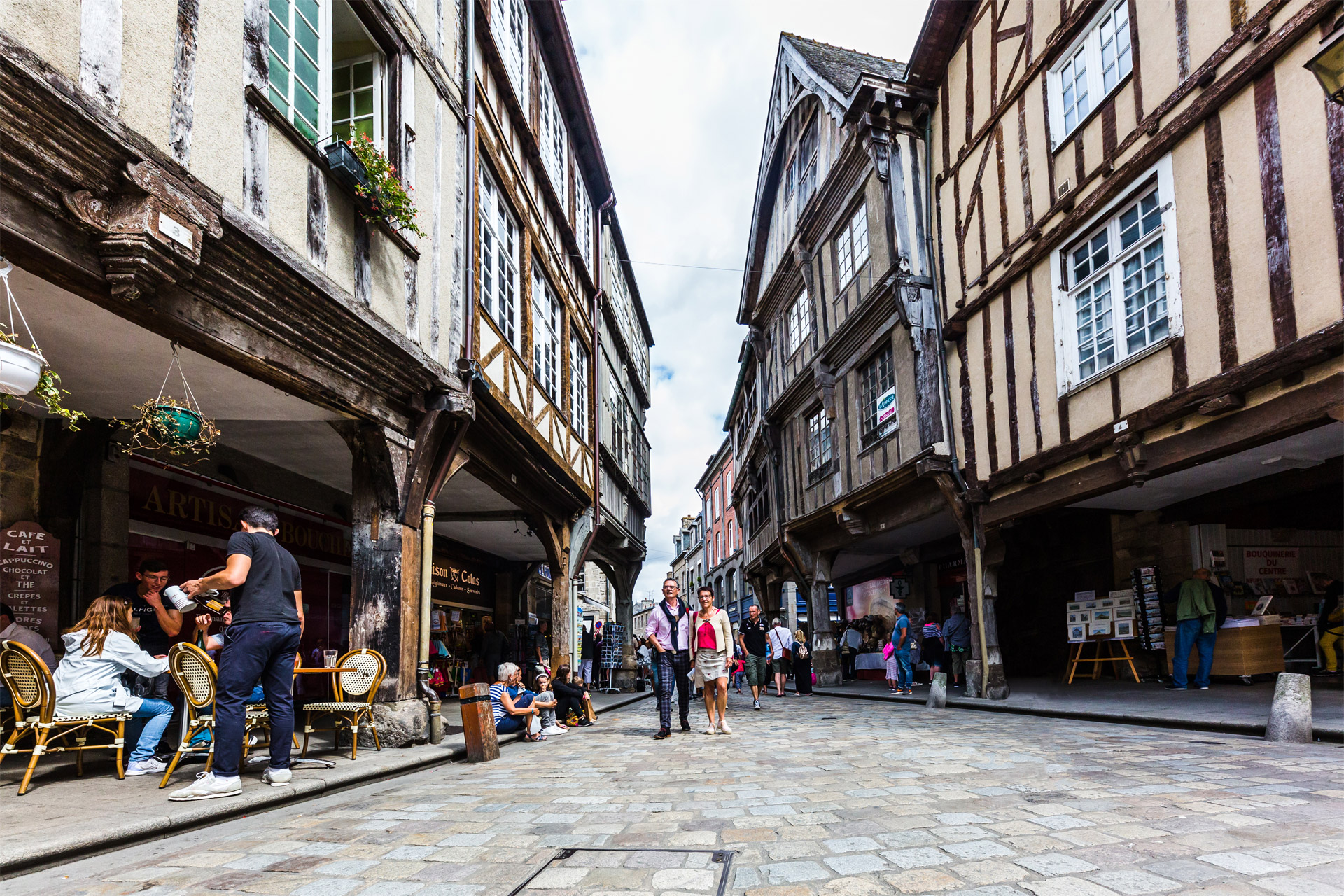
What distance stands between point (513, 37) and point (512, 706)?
851 centimetres

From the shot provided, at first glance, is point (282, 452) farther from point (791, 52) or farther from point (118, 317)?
point (791, 52)

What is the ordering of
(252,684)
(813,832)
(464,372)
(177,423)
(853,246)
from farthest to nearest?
(853,246)
(464,372)
(177,423)
(252,684)
(813,832)

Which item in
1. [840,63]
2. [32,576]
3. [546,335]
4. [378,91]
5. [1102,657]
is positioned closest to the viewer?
[32,576]

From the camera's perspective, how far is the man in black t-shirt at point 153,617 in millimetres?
6223

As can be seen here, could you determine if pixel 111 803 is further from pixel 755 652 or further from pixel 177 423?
pixel 755 652

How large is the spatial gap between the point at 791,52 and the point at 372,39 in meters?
12.6

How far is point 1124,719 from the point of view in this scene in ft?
25.9

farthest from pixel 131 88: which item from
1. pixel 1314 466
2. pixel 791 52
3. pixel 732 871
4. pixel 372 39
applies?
pixel 791 52

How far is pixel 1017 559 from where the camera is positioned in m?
14.9

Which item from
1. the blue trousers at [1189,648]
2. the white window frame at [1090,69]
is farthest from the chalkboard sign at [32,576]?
the blue trousers at [1189,648]

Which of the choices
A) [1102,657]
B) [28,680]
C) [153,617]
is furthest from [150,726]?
[1102,657]

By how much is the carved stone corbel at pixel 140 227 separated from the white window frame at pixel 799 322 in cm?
1386

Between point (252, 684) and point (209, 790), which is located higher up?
point (252, 684)

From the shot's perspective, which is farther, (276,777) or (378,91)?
(378,91)
